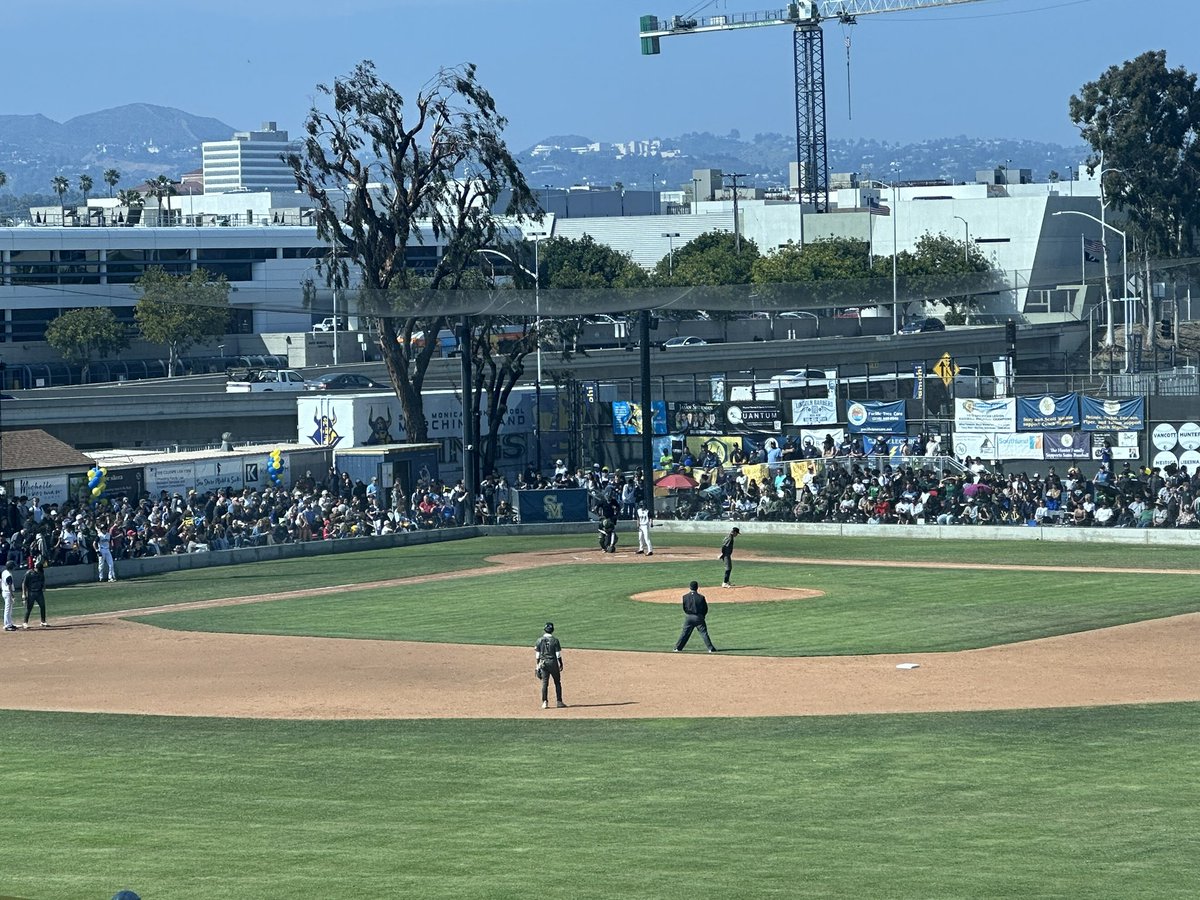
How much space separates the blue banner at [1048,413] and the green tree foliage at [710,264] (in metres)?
69.6

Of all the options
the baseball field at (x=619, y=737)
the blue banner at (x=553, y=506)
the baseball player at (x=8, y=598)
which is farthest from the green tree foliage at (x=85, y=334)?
the baseball player at (x=8, y=598)

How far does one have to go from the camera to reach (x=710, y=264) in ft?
443

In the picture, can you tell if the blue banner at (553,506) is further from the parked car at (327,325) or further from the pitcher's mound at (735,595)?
the parked car at (327,325)

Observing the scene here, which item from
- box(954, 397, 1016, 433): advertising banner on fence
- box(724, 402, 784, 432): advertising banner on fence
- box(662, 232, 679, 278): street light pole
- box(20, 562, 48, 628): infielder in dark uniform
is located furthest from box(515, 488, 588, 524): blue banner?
box(662, 232, 679, 278): street light pole

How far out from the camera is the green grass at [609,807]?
53.6 ft

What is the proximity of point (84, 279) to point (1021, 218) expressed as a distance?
73330mm

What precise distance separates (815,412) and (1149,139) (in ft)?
176

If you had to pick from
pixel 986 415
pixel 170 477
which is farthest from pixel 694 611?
pixel 170 477

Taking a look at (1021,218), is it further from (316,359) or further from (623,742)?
(623,742)

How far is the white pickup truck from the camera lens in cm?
7912

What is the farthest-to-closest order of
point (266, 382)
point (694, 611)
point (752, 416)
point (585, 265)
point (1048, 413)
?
point (585, 265) → point (266, 382) → point (752, 416) → point (1048, 413) → point (694, 611)

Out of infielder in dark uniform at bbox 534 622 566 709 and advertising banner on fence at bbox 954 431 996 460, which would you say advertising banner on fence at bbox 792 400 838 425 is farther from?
infielder in dark uniform at bbox 534 622 566 709

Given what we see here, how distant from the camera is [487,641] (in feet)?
113

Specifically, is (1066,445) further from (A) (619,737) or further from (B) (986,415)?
(A) (619,737)
